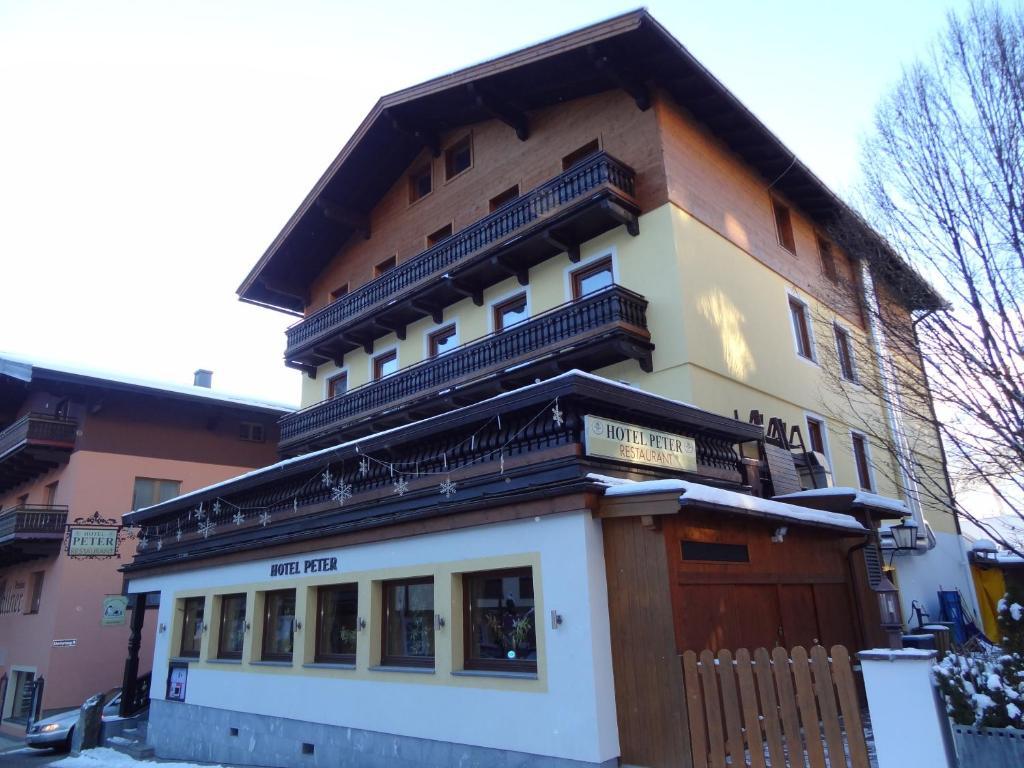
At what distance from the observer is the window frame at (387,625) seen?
1149 centimetres

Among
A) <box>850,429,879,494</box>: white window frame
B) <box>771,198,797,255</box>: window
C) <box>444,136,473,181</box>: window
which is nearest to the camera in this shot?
<box>850,429,879,494</box>: white window frame

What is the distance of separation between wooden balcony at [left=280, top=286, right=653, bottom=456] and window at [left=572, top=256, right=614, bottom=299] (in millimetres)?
1331

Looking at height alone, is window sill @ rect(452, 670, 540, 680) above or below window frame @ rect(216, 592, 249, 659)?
below

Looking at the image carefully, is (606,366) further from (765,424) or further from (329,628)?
(329,628)

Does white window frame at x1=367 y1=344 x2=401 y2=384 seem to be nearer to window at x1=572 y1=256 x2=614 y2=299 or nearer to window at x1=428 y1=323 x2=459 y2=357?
window at x1=428 y1=323 x2=459 y2=357

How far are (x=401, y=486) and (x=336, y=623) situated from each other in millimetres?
3263

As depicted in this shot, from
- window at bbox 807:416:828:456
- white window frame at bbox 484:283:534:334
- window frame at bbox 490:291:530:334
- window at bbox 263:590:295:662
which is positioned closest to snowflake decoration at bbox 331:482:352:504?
window at bbox 263:590:295:662

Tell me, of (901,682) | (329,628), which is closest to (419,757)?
(329,628)

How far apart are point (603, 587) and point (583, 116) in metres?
13.0

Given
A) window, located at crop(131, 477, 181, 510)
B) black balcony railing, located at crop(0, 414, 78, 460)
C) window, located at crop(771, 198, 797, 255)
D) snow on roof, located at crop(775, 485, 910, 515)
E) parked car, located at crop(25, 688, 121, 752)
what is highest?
window, located at crop(771, 198, 797, 255)

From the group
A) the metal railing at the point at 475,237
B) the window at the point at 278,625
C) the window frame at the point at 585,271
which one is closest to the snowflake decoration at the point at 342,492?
the window at the point at 278,625

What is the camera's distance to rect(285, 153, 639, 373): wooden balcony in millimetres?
16594

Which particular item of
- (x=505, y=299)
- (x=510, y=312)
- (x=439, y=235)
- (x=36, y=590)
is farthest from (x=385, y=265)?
(x=36, y=590)

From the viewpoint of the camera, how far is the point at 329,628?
543 inches
